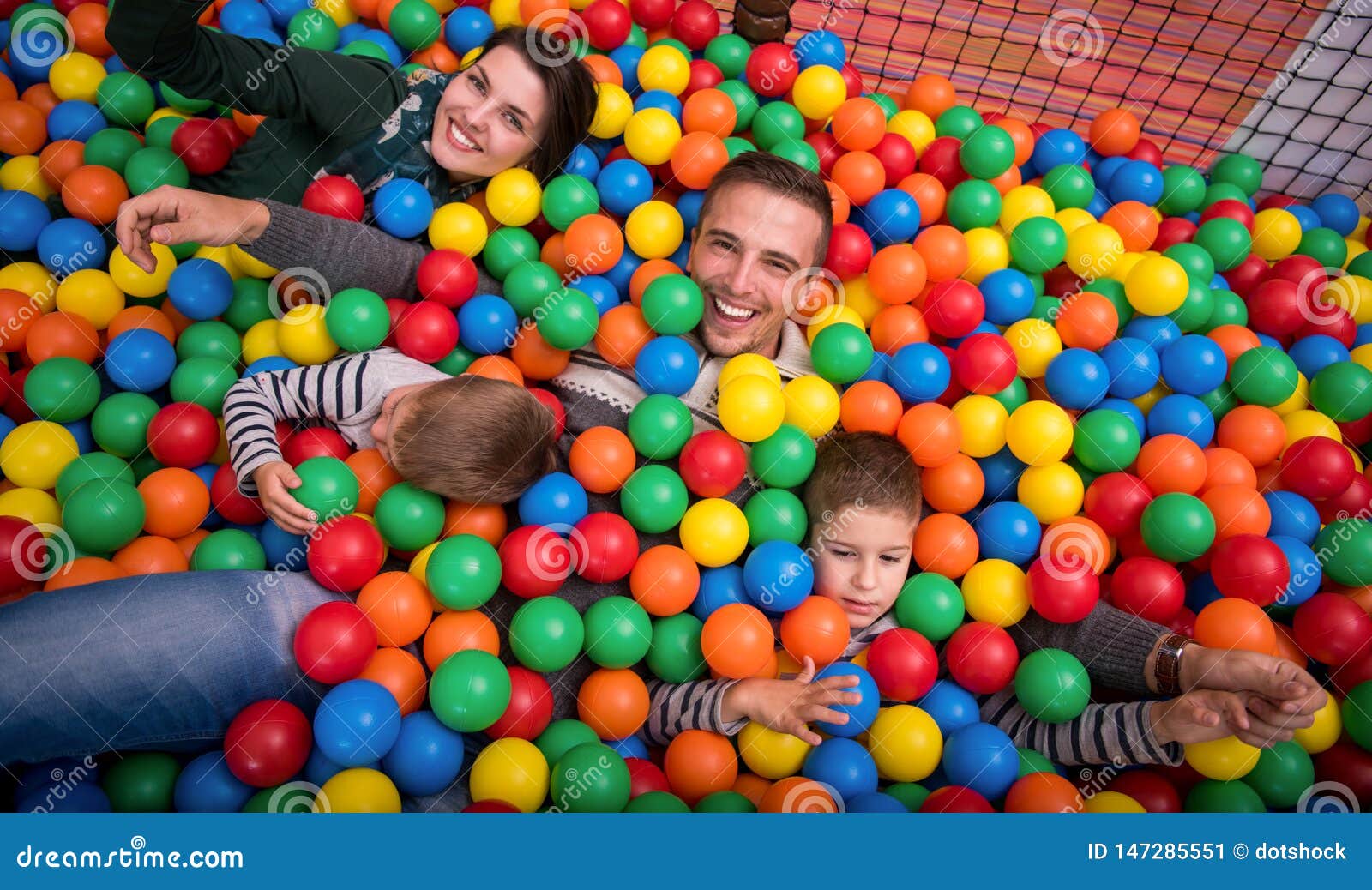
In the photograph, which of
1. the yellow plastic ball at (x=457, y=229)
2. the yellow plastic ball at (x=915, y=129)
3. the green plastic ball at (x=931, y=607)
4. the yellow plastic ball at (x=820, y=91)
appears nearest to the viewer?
the green plastic ball at (x=931, y=607)

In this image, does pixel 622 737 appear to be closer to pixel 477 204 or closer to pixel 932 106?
pixel 477 204

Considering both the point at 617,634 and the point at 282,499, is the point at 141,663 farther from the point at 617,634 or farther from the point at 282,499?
the point at 617,634

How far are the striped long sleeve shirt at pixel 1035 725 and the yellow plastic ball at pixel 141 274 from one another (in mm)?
1227

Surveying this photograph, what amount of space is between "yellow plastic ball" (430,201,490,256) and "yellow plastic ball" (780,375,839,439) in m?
0.72

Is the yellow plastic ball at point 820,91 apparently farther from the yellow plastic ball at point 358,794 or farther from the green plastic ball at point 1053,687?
the yellow plastic ball at point 358,794

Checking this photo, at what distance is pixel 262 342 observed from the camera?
5.77 ft

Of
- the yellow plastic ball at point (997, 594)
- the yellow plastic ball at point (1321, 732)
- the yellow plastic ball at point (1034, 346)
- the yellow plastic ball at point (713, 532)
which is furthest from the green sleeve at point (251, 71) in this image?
the yellow plastic ball at point (1321, 732)

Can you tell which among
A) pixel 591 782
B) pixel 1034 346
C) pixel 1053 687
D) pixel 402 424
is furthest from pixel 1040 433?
pixel 402 424

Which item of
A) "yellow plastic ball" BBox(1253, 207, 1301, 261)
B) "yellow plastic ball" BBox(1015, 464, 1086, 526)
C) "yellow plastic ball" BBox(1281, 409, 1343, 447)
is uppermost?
"yellow plastic ball" BBox(1253, 207, 1301, 261)

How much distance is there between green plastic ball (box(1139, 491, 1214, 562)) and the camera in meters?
1.55

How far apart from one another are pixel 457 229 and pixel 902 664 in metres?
1.21

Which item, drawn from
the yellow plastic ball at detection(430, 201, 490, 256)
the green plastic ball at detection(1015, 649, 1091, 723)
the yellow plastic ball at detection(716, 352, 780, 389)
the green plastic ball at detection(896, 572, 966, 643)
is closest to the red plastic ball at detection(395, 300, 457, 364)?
the yellow plastic ball at detection(430, 201, 490, 256)

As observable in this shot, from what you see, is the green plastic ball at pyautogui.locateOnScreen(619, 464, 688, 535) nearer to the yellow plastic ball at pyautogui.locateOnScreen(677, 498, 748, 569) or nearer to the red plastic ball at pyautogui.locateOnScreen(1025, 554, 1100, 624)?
the yellow plastic ball at pyautogui.locateOnScreen(677, 498, 748, 569)

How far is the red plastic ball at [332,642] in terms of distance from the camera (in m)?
1.30
